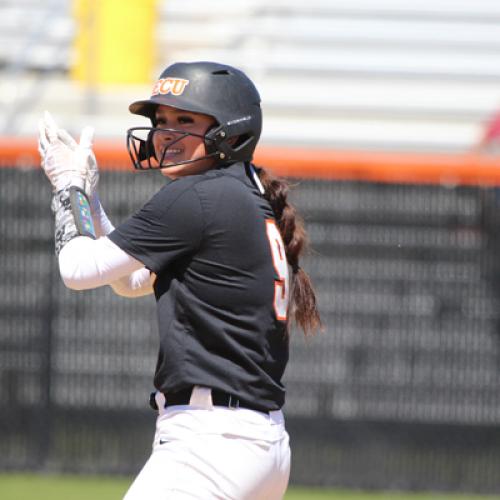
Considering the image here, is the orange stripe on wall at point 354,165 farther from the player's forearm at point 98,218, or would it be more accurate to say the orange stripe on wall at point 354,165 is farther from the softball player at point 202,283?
the softball player at point 202,283

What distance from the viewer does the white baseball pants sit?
9.78 feet

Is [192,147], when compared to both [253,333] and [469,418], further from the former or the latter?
[469,418]

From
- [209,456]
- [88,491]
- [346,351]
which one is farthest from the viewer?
[346,351]

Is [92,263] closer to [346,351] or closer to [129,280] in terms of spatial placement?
[129,280]

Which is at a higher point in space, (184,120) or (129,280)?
(184,120)

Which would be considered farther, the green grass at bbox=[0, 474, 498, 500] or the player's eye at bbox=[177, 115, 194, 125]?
the green grass at bbox=[0, 474, 498, 500]

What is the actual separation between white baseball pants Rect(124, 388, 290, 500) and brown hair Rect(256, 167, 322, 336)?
1.29 ft

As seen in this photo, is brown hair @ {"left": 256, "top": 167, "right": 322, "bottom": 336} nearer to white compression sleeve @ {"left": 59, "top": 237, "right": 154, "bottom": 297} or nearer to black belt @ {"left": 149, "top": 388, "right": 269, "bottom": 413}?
black belt @ {"left": 149, "top": 388, "right": 269, "bottom": 413}

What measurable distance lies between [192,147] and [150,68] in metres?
6.19

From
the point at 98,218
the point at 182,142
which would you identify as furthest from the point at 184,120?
the point at 98,218

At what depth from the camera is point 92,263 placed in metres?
3.01

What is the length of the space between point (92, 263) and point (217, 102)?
609 mm

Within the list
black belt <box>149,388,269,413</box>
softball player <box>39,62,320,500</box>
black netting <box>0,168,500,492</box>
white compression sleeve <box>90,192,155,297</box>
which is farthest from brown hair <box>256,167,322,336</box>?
black netting <box>0,168,500,492</box>

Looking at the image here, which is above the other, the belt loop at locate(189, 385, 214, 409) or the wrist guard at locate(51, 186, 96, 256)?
the wrist guard at locate(51, 186, 96, 256)
